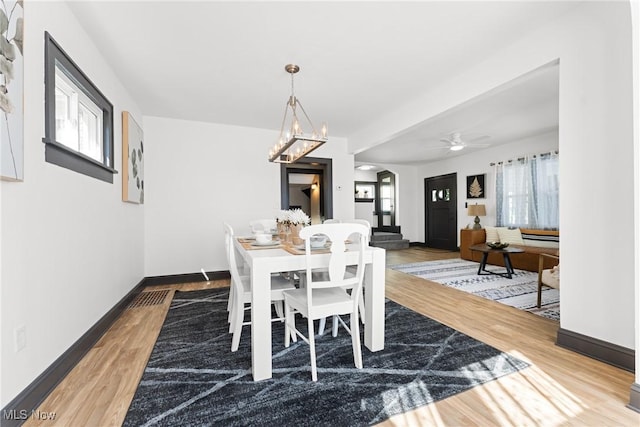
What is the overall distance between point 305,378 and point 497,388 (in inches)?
44.6

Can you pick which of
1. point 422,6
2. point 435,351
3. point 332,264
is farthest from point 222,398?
point 422,6

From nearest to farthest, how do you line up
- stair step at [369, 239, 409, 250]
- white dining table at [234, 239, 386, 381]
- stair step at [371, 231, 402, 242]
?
white dining table at [234, 239, 386, 381] → stair step at [369, 239, 409, 250] → stair step at [371, 231, 402, 242]

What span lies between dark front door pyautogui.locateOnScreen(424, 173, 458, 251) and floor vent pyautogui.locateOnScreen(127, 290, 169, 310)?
6.84m

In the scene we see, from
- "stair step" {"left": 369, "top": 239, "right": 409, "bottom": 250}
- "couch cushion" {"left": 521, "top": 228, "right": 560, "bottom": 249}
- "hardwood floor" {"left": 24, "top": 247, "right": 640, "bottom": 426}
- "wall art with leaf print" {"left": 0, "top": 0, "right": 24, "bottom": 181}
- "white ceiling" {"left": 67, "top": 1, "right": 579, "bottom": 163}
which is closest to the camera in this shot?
"wall art with leaf print" {"left": 0, "top": 0, "right": 24, "bottom": 181}

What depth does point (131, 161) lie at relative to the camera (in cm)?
344

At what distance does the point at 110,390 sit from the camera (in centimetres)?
168

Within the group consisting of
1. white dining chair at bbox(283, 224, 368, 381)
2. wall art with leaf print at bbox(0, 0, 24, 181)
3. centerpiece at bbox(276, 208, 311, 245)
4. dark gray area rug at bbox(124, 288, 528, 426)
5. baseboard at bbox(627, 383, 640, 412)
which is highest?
wall art with leaf print at bbox(0, 0, 24, 181)

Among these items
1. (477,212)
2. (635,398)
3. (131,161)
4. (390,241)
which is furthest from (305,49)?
(390,241)

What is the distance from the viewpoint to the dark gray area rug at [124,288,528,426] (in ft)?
4.80

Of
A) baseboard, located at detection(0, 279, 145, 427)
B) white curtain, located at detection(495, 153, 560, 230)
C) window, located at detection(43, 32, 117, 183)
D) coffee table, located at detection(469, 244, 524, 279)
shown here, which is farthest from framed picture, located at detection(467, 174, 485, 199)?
baseboard, located at detection(0, 279, 145, 427)

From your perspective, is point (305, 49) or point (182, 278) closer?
point (305, 49)

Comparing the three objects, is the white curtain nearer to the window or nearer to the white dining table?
the white dining table

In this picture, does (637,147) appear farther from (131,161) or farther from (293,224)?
(131,161)

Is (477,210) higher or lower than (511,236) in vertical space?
higher
